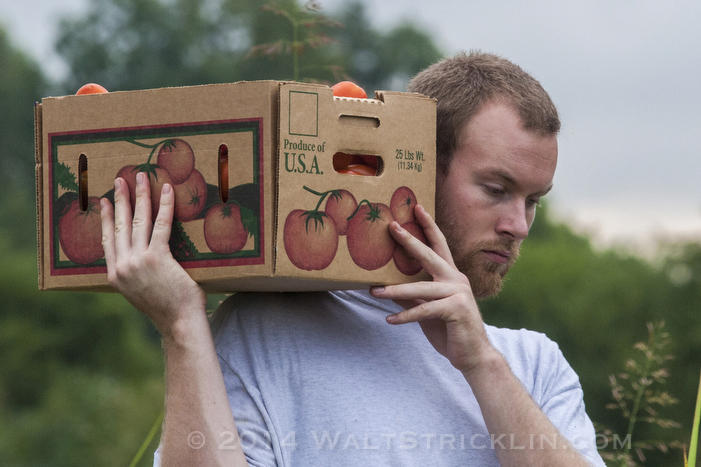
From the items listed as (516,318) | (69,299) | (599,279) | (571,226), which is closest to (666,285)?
(599,279)

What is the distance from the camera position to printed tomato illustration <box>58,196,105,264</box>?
220 cm

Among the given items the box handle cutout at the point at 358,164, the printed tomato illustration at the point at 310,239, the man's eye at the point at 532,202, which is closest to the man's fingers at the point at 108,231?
the printed tomato illustration at the point at 310,239

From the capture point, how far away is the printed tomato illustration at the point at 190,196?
214 cm

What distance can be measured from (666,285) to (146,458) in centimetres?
1378

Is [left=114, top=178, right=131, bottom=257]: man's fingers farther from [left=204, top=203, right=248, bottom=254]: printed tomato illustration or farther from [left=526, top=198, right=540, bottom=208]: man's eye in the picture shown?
[left=526, top=198, right=540, bottom=208]: man's eye

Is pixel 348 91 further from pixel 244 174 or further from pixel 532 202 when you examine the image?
pixel 532 202

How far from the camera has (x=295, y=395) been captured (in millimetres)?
2350

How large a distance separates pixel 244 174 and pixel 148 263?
26 cm

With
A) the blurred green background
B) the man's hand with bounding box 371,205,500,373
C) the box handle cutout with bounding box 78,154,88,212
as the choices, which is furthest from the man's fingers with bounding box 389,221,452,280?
the blurred green background

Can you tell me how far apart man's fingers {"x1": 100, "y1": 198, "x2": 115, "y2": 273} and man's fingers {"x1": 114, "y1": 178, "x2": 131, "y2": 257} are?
14 millimetres

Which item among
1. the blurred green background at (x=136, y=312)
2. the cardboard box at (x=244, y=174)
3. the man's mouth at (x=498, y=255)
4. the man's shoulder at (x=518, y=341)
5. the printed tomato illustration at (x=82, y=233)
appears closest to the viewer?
the cardboard box at (x=244, y=174)

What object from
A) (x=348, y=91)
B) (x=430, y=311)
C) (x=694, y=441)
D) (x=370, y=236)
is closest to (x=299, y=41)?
(x=348, y=91)

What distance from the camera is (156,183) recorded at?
2168 mm

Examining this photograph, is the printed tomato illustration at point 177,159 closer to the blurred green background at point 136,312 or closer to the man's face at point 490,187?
the man's face at point 490,187
